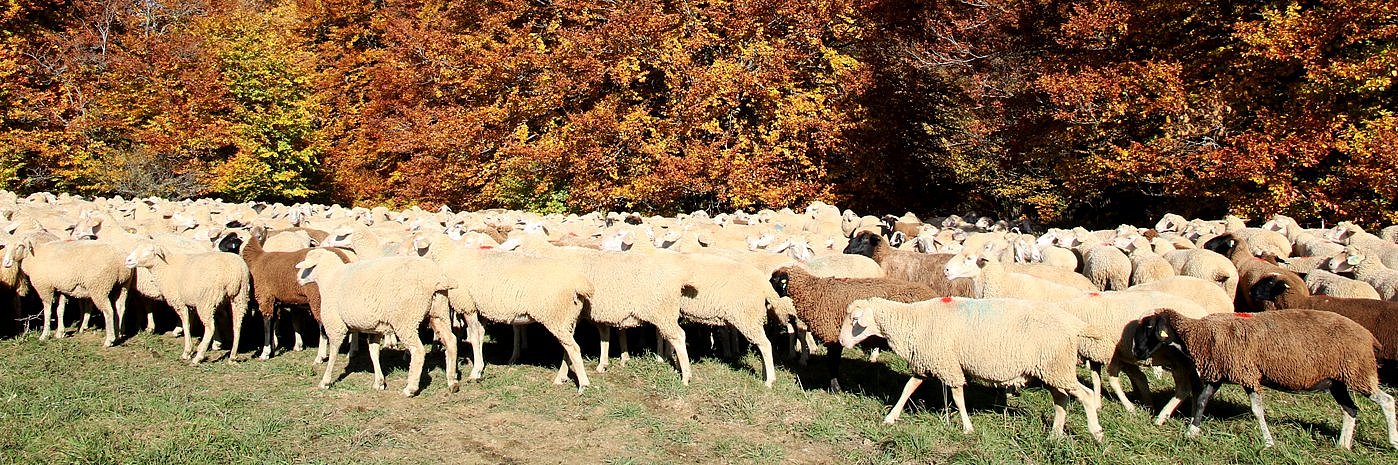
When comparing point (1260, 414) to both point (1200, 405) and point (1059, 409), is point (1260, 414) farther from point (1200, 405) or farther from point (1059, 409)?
point (1059, 409)

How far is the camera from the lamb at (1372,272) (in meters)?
10.0

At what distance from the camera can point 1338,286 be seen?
32.4ft

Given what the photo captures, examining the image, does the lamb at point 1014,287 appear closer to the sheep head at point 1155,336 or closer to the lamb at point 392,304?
the sheep head at point 1155,336

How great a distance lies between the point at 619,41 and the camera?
1195 inches

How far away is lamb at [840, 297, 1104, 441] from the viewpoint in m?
7.14

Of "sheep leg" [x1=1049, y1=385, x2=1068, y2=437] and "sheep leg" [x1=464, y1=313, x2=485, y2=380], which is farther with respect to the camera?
"sheep leg" [x1=464, y1=313, x2=485, y2=380]

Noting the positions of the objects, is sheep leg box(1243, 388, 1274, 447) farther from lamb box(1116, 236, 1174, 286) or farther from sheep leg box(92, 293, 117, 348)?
sheep leg box(92, 293, 117, 348)

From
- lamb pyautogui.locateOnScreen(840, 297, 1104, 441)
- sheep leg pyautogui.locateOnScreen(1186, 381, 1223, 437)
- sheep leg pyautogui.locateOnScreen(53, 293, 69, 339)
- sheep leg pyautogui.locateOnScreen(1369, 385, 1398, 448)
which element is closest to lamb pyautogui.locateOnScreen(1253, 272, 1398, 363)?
sheep leg pyautogui.locateOnScreen(1369, 385, 1398, 448)

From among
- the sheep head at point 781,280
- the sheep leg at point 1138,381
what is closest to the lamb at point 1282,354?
the sheep leg at point 1138,381

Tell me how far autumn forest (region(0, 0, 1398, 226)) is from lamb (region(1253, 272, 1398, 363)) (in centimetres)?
1024

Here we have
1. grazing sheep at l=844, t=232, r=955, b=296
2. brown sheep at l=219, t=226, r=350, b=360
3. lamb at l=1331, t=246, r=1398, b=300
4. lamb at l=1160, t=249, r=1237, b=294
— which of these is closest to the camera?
lamb at l=1331, t=246, r=1398, b=300

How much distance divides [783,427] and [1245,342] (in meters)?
3.54

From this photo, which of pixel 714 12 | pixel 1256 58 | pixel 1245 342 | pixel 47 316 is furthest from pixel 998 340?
pixel 714 12

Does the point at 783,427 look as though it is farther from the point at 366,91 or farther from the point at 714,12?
the point at 366,91
